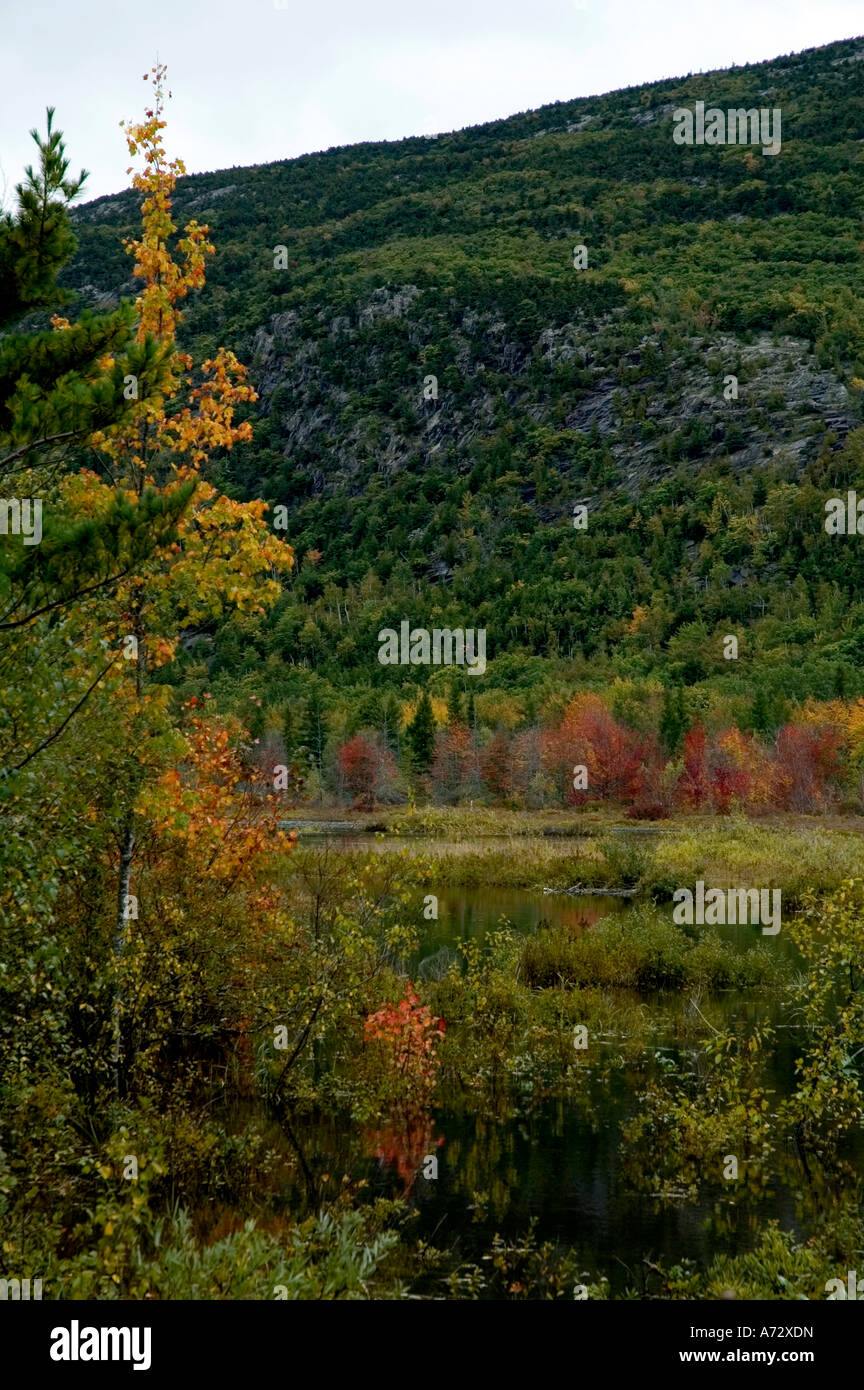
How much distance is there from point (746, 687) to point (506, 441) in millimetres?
100767

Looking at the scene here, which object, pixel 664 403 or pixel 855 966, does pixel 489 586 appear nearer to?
pixel 664 403

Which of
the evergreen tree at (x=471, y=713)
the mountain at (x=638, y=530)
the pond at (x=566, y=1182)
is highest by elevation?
the mountain at (x=638, y=530)

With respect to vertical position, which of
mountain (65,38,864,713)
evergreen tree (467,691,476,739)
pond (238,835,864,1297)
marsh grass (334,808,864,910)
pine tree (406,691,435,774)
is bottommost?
marsh grass (334,808,864,910)

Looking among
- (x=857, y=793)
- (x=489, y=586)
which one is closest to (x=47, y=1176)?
(x=857, y=793)

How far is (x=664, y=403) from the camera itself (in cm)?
17475

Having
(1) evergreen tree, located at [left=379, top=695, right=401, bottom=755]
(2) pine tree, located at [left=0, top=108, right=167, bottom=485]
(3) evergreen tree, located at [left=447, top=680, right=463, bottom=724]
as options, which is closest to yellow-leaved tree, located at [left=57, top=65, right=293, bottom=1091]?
(2) pine tree, located at [left=0, top=108, right=167, bottom=485]

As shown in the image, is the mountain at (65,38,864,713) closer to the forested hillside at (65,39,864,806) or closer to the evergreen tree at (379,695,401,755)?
the forested hillside at (65,39,864,806)

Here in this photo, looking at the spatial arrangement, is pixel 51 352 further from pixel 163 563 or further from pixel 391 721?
pixel 391 721

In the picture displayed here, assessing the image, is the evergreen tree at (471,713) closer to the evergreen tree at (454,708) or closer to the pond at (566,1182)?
the evergreen tree at (454,708)

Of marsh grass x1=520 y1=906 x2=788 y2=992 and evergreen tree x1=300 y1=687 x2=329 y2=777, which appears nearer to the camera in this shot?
marsh grass x1=520 y1=906 x2=788 y2=992

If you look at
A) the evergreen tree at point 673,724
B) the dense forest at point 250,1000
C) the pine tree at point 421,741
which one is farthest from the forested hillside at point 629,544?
the dense forest at point 250,1000

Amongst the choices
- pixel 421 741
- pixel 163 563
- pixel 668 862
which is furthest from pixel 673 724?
pixel 163 563

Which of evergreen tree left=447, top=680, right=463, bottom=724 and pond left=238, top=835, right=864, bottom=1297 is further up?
evergreen tree left=447, top=680, right=463, bottom=724

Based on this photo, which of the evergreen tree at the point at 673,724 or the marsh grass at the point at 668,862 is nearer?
the marsh grass at the point at 668,862
